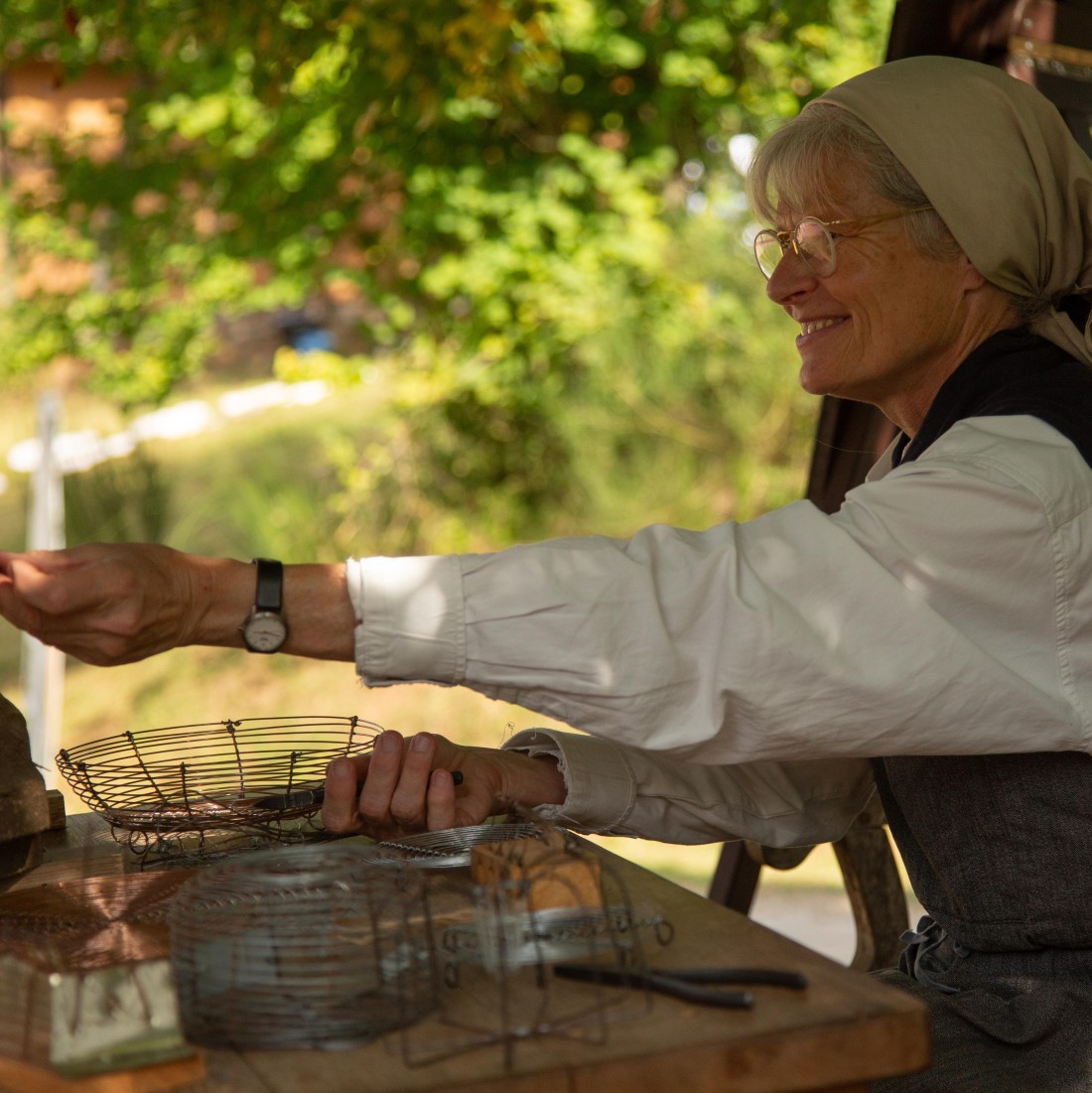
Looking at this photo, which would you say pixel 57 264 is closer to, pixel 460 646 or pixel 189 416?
pixel 189 416

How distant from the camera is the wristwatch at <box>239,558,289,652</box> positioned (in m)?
1.45

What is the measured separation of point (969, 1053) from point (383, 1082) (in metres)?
0.89

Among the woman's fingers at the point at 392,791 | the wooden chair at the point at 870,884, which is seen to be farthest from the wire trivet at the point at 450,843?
the wooden chair at the point at 870,884

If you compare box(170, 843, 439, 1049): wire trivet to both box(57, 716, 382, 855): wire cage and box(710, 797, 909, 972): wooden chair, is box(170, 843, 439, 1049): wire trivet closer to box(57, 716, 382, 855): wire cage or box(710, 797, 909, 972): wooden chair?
box(57, 716, 382, 855): wire cage

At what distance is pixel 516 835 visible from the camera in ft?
5.32

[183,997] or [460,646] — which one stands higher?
[460,646]

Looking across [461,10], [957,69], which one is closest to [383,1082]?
[957,69]

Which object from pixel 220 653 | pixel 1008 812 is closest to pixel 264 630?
pixel 1008 812

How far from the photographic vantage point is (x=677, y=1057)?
1.07m

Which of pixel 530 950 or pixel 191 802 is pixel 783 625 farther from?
pixel 191 802

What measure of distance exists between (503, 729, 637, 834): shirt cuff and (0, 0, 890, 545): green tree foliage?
4.80 metres

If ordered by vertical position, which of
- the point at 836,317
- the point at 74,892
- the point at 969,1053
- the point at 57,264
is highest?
the point at 57,264

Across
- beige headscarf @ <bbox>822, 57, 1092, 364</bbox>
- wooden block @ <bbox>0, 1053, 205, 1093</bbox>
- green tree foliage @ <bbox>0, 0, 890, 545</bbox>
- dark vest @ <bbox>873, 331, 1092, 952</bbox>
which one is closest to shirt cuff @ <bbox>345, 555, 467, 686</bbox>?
wooden block @ <bbox>0, 1053, 205, 1093</bbox>

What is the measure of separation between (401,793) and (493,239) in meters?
5.86
